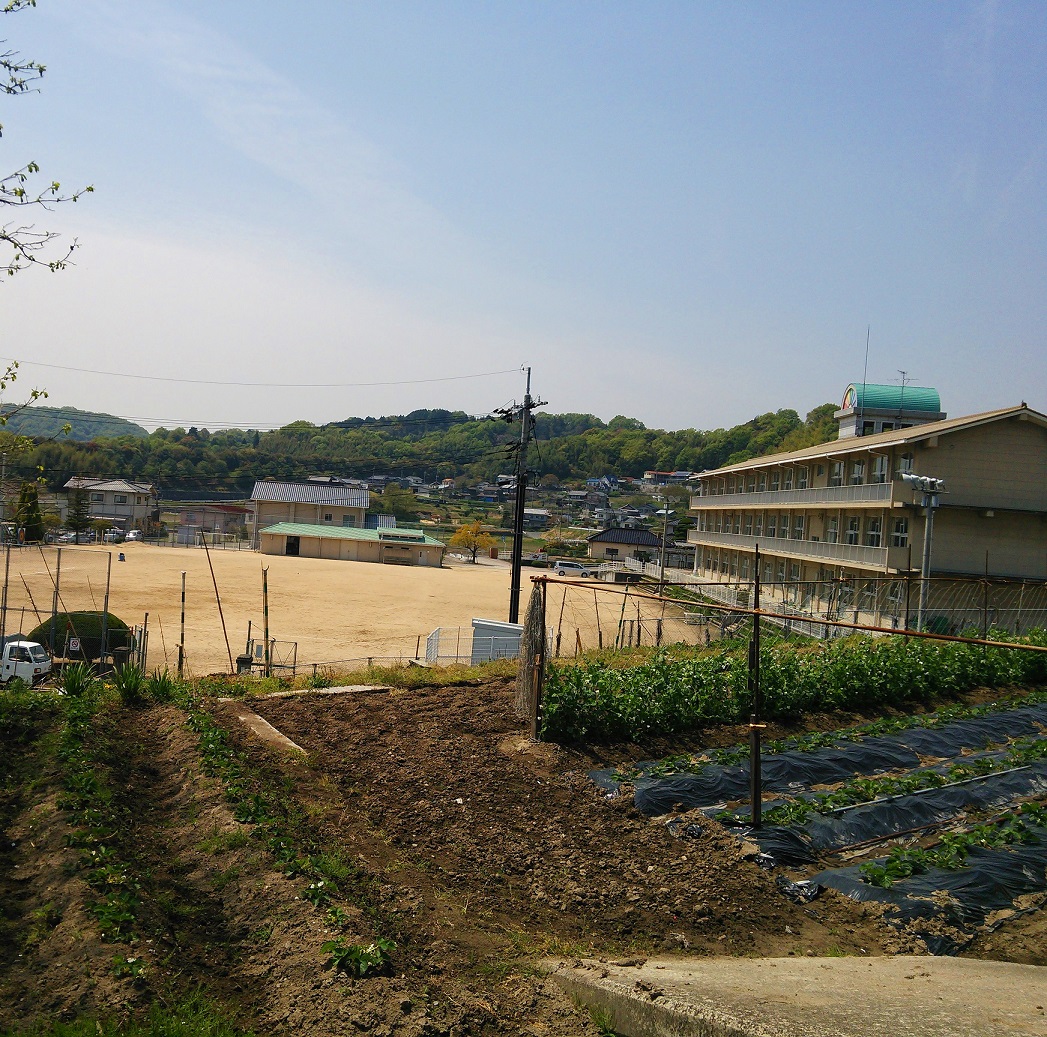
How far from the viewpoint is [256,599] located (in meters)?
43.7

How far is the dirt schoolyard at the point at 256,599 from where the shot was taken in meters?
29.1

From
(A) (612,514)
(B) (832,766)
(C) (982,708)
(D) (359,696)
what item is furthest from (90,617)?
(A) (612,514)

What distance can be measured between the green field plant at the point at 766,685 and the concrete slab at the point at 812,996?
5.37 m

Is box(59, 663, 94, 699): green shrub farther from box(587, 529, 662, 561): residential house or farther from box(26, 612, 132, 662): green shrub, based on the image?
box(587, 529, 662, 561): residential house

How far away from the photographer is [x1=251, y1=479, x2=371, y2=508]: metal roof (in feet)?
292

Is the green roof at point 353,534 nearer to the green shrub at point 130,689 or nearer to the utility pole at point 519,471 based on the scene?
the utility pole at point 519,471

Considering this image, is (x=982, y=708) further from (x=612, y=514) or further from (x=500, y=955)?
(x=612, y=514)

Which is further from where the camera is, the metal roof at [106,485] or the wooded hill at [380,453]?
the wooded hill at [380,453]

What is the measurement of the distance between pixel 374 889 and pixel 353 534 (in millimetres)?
74441

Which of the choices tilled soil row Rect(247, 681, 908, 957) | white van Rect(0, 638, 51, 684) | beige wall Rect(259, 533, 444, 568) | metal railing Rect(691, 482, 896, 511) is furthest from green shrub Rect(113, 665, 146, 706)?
beige wall Rect(259, 533, 444, 568)

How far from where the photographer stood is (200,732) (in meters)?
10.9

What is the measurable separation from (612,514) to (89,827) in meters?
132

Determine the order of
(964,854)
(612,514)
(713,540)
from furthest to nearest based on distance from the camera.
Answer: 1. (612,514)
2. (713,540)
3. (964,854)

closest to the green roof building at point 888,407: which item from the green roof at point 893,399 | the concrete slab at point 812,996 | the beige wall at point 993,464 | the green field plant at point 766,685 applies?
the green roof at point 893,399
